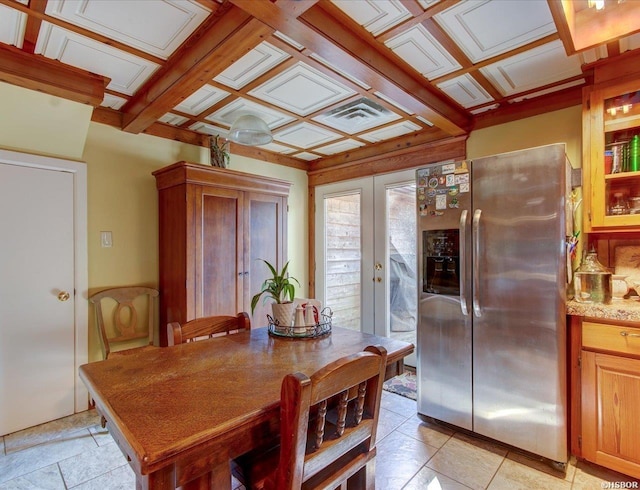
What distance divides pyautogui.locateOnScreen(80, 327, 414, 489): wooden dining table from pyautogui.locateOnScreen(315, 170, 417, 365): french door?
210 cm

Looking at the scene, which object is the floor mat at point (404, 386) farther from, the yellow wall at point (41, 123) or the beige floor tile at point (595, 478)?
the yellow wall at point (41, 123)

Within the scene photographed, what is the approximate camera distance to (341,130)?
10.7ft

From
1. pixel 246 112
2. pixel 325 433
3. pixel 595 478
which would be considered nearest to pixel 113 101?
pixel 246 112

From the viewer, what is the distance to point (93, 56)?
200 centimetres

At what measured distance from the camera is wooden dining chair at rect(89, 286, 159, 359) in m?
2.76

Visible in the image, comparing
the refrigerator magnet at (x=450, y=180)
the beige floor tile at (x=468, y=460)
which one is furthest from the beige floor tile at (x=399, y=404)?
the refrigerator magnet at (x=450, y=180)

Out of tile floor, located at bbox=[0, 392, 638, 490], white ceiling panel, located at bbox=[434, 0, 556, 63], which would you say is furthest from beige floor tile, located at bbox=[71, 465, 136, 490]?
white ceiling panel, located at bbox=[434, 0, 556, 63]

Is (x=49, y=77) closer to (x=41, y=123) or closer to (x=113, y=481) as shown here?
(x=41, y=123)

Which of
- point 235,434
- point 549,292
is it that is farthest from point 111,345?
point 549,292

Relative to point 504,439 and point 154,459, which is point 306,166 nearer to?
point 504,439

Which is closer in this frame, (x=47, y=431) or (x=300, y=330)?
(x=300, y=330)

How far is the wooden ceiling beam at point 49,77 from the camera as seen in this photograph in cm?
193

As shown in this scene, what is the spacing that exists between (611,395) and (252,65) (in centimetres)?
278

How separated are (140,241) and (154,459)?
102 inches
